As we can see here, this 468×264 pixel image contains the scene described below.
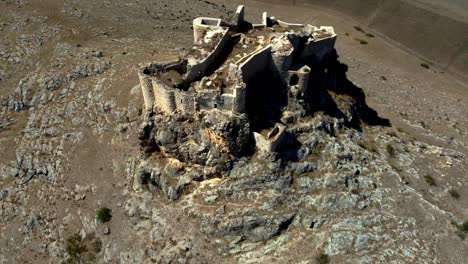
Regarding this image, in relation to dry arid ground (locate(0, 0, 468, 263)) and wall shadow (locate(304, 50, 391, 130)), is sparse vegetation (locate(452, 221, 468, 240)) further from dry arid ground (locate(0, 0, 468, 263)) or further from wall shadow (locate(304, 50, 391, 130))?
wall shadow (locate(304, 50, 391, 130))

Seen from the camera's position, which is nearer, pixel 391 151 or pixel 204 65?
pixel 204 65

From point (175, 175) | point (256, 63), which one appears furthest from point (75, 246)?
point (256, 63)

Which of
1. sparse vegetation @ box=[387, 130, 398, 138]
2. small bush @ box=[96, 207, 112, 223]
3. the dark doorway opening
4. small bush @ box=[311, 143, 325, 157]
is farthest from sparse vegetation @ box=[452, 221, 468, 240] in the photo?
small bush @ box=[96, 207, 112, 223]

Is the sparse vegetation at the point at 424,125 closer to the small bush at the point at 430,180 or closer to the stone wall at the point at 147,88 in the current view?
the small bush at the point at 430,180

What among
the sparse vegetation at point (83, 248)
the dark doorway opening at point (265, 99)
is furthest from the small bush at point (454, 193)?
the sparse vegetation at point (83, 248)

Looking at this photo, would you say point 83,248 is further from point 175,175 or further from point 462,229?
point 462,229
